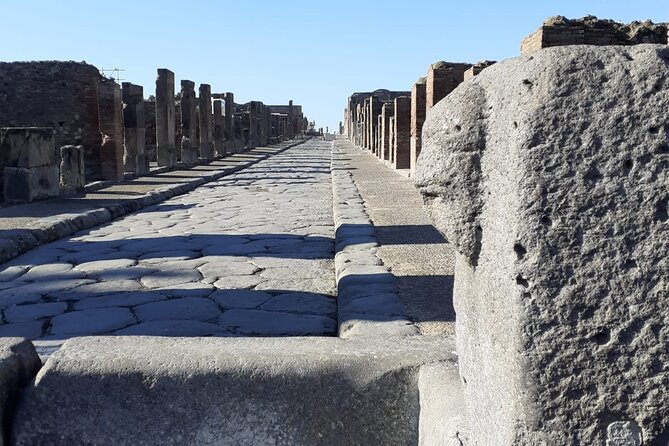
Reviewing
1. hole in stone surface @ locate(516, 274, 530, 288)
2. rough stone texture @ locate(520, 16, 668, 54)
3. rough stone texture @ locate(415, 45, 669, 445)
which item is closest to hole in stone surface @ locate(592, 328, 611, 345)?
rough stone texture @ locate(415, 45, 669, 445)

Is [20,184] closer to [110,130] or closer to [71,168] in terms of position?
[71,168]

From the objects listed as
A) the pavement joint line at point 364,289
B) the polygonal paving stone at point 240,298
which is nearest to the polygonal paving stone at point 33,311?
the polygonal paving stone at point 240,298

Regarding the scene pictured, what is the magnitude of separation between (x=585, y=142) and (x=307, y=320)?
262cm

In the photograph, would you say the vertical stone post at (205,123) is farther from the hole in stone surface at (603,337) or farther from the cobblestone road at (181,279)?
the hole in stone surface at (603,337)

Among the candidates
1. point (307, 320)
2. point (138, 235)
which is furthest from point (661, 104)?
point (138, 235)

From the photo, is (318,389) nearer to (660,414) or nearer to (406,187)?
(660,414)

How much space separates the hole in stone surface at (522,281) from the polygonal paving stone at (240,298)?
2873mm

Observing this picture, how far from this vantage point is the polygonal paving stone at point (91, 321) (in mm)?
3596

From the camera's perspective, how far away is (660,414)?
4.16 ft

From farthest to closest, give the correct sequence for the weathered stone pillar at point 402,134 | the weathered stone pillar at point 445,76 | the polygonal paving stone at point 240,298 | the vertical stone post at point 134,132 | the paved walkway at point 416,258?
the weathered stone pillar at point 402,134 → the vertical stone post at point 134,132 → the weathered stone pillar at point 445,76 → the polygonal paving stone at point 240,298 → the paved walkway at point 416,258

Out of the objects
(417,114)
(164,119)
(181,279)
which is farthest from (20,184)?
(164,119)

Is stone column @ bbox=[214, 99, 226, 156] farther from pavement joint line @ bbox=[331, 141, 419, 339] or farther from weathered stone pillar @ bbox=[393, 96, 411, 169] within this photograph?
pavement joint line @ bbox=[331, 141, 419, 339]

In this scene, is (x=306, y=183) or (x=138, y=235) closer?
(x=138, y=235)

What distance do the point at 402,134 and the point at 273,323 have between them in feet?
40.0
